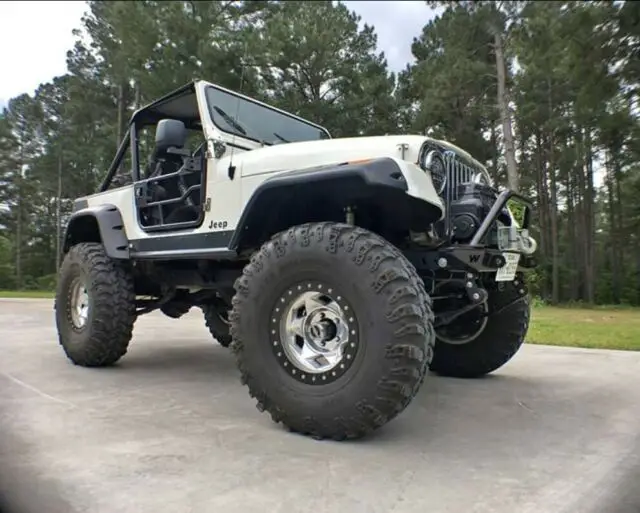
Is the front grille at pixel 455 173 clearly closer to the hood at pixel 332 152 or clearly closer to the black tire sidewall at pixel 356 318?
the hood at pixel 332 152

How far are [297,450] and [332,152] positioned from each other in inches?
69.3

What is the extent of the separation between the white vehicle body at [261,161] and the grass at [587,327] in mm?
4562

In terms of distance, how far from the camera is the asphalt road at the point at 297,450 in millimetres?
2172

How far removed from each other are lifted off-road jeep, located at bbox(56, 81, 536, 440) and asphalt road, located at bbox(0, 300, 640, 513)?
33 centimetres

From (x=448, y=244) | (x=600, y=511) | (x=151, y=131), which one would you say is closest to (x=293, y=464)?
(x=600, y=511)

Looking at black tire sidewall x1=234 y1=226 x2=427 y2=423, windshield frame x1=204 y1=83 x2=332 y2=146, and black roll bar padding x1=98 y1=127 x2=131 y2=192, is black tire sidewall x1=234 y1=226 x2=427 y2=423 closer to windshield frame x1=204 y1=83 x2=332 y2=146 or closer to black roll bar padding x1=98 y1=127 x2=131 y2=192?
windshield frame x1=204 y1=83 x2=332 y2=146

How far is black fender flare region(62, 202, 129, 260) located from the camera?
15.7 ft

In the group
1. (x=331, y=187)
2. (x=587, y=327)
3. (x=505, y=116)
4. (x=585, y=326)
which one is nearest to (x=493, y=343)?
(x=331, y=187)

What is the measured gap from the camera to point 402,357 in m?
2.69

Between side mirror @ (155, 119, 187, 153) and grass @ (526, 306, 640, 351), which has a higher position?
side mirror @ (155, 119, 187, 153)

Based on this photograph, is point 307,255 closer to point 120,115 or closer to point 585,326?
point 120,115

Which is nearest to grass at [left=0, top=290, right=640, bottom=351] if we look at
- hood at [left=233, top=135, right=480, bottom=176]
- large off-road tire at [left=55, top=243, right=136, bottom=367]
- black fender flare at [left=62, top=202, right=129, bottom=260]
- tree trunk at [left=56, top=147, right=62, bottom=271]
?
tree trunk at [left=56, top=147, right=62, bottom=271]

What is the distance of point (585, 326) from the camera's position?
9047mm

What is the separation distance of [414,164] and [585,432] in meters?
1.90
